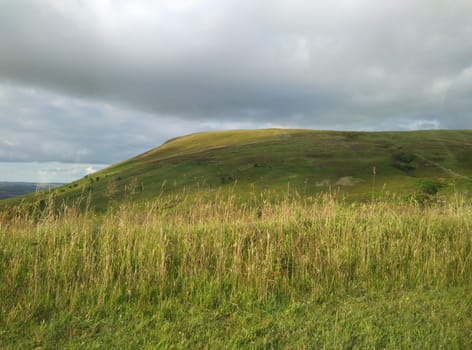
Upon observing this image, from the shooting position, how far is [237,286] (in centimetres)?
618

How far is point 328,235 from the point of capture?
7.92m

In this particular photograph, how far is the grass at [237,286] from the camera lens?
4.68 metres

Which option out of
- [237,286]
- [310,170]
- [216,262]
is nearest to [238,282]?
[237,286]

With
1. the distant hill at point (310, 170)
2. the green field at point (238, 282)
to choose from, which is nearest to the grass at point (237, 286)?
the green field at point (238, 282)

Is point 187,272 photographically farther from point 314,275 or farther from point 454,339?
point 454,339

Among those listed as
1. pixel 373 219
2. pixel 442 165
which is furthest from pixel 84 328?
pixel 442 165

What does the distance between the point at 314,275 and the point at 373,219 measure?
3771 millimetres

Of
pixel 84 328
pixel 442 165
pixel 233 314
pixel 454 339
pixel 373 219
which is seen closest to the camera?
pixel 454 339

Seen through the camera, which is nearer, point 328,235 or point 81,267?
point 81,267

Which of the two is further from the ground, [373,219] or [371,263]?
[373,219]

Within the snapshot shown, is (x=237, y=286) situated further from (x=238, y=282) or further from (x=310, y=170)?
(x=310, y=170)

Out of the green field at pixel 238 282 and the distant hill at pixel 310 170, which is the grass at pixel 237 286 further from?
the distant hill at pixel 310 170

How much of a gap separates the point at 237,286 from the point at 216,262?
79 centimetres

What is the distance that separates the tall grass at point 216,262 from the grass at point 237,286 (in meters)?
0.03
